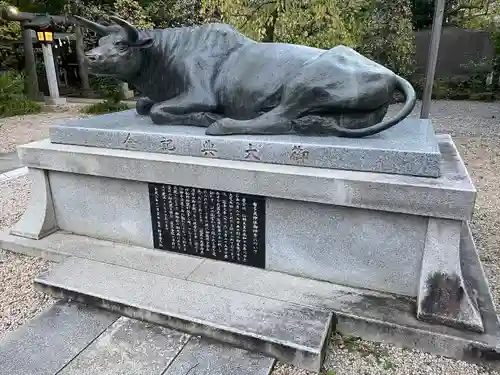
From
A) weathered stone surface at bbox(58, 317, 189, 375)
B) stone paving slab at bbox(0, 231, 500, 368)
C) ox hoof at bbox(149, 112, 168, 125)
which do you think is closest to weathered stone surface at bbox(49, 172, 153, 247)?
stone paving slab at bbox(0, 231, 500, 368)

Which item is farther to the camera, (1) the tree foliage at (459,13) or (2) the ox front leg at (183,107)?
(1) the tree foliage at (459,13)

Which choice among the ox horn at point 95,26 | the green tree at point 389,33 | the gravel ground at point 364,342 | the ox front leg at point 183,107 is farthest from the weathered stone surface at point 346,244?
the green tree at point 389,33

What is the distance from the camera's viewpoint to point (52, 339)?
2.60 metres

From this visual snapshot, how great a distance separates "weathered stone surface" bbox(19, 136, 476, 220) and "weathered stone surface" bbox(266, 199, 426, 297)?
5.0 inches

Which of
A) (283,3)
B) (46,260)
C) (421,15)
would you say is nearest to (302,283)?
(46,260)

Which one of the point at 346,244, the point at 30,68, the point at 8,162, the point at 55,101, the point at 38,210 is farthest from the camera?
the point at 30,68

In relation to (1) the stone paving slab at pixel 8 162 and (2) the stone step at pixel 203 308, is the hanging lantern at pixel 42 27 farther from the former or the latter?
(2) the stone step at pixel 203 308

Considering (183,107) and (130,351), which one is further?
(183,107)

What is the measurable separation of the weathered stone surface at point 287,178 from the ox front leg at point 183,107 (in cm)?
43

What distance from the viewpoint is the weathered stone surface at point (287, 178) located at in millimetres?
2430

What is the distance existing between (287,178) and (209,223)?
0.75 m

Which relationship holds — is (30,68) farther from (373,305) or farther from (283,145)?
(373,305)

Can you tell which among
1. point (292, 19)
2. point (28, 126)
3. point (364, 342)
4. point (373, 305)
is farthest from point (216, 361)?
point (28, 126)

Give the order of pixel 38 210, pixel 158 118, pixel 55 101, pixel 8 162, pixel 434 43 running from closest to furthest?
pixel 158 118, pixel 38 210, pixel 434 43, pixel 8 162, pixel 55 101
